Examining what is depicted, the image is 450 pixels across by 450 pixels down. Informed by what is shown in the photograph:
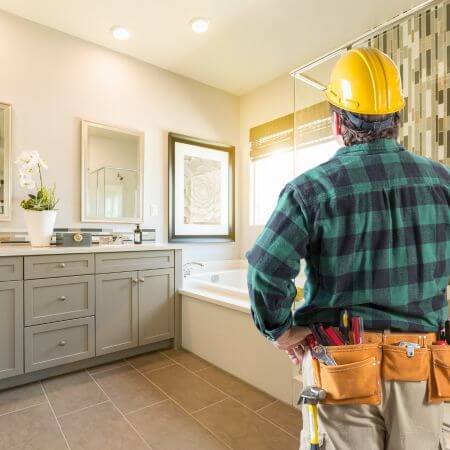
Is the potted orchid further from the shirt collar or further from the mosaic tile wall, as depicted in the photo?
the mosaic tile wall

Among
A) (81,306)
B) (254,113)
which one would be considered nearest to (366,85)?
(81,306)

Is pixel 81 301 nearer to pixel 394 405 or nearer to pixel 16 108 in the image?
pixel 16 108

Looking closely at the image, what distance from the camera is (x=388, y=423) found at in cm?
70

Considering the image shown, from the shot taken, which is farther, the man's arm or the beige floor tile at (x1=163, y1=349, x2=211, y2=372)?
the beige floor tile at (x1=163, y1=349, x2=211, y2=372)

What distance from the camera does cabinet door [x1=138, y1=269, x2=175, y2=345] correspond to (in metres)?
2.53

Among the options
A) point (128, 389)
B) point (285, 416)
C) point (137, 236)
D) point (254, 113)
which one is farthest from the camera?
point (254, 113)

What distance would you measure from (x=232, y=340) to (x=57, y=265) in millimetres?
1283

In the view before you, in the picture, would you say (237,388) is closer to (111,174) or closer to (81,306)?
(81,306)

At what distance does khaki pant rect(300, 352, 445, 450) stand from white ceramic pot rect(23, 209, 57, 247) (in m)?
2.27

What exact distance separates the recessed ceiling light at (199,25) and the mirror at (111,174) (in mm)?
1034

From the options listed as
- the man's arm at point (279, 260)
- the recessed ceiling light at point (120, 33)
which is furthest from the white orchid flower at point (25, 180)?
the man's arm at point (279, 260)

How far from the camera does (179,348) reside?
271 cm

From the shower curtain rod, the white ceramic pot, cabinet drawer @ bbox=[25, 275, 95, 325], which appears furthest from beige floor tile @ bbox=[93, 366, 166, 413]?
the shower curtain rod

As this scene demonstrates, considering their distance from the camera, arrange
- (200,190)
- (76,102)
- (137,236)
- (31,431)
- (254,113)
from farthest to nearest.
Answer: (254,113), (200,190), (137,236), (76,102), (31,431)
